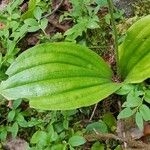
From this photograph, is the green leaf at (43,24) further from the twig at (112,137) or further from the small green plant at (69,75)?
the twig at (112,137)

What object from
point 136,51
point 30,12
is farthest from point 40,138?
point 30,12

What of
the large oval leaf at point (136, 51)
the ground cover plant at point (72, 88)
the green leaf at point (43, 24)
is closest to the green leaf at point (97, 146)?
the ground cover plant at point (72, 88)

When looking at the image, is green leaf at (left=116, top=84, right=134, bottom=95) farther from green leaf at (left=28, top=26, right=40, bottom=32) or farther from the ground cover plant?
green leaf at (left=28, top=26, right=40, bottom=32)

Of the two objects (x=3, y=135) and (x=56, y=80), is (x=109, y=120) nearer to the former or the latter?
(x=56, y=80)

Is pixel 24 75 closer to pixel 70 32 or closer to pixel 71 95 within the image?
pixel 71 95

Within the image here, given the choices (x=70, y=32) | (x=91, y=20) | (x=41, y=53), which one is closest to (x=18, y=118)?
(x=41, y=53)

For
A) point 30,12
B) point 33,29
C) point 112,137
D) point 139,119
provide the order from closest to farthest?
1. point 139,119
2. point 112,137
3. point 33,29
4. point 30,12

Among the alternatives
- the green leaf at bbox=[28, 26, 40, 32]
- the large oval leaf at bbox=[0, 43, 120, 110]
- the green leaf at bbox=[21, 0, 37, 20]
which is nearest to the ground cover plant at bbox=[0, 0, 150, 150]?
the large oval leaf at bbox=[0, 43, 120, 110]
